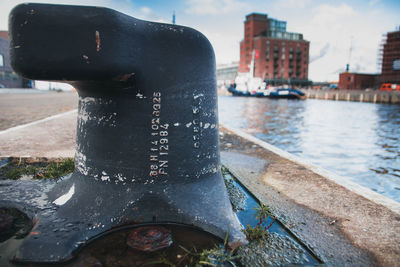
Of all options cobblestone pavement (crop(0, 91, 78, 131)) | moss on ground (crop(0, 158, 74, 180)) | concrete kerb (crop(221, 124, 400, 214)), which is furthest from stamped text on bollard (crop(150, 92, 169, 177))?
cobblestone pavement (crop(0, 91, 78, 131))

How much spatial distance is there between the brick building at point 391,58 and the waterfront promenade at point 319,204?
84.8m

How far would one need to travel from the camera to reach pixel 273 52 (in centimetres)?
8062

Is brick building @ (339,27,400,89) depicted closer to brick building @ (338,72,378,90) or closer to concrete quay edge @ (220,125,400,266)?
brick building @ (338,72,378,90)

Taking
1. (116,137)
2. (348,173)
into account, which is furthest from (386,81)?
(116,137)

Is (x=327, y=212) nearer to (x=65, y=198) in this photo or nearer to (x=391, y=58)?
(x=65, y=198)

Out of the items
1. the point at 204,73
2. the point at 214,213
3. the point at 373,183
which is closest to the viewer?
the point at 214,213

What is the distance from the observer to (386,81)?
72250 millimetres

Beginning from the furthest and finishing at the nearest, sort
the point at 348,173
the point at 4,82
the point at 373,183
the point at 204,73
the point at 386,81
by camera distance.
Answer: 1. the point at 386,81
2. the point at 4,82
3. the point at 348,173
4. the point at 373,183
5. the point at 204,73

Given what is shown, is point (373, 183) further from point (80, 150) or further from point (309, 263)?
point (80, 150)

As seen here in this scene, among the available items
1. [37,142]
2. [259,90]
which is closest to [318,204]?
[37,142]

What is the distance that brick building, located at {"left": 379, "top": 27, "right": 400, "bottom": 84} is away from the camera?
7312 cm

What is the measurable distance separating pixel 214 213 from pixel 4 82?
5639cm

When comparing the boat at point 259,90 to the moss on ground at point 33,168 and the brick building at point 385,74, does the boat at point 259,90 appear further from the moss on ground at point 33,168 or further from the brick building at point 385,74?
the moss on ground at point 33,168

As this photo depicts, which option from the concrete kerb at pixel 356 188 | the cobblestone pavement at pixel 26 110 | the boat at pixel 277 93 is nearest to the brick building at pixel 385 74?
the boat at pixel 277 93
